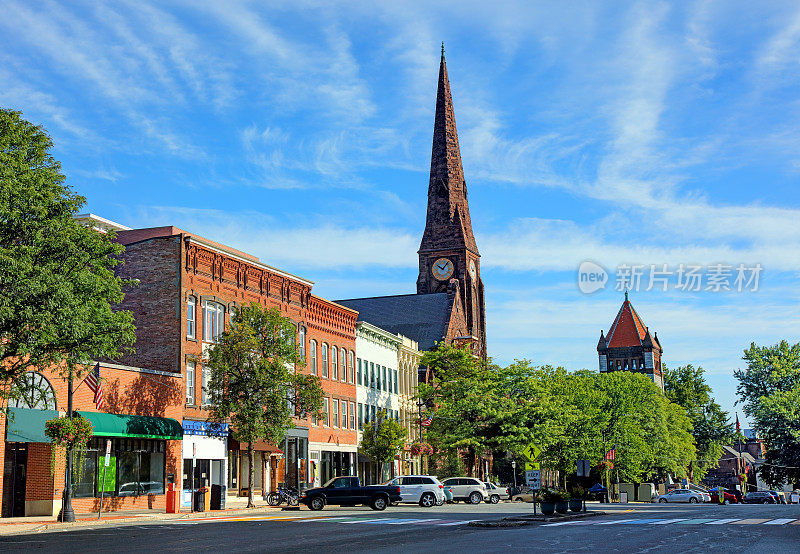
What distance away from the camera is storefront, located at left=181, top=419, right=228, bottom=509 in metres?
44.1

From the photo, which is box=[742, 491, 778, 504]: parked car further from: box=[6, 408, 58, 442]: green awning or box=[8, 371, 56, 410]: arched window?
box=[6, 408, 58, 442]: green awning

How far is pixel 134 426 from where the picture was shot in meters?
39.7

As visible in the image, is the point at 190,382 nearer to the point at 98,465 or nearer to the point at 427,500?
the point at 98,465

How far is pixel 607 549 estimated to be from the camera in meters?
19.0

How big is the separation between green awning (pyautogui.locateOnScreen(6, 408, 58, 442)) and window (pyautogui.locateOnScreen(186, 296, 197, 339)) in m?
11.2

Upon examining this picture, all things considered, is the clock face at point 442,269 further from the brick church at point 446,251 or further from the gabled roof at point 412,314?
the gabled roof at point 412,314

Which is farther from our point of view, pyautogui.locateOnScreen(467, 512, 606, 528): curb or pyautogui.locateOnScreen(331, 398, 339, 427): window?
pyautogui.locateOnScreen(331, 398, 339, 427): window

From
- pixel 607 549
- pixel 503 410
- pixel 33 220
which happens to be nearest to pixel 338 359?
pixel 503 410

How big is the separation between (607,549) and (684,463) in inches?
3125

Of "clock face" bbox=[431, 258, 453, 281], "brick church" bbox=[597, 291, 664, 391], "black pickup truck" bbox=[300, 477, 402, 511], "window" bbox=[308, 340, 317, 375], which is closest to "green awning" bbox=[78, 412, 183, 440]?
"black pickup truck" bbox=[300, 477, 402, 511]

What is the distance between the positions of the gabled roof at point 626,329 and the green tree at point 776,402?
79.1 meters

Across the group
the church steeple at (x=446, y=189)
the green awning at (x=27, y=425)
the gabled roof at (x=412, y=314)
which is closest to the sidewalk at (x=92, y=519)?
the green awning at (x=27, y=425)

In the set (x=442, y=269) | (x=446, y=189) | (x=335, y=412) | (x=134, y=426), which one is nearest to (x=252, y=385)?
(x=134, y=426)

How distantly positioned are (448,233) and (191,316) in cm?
7250
